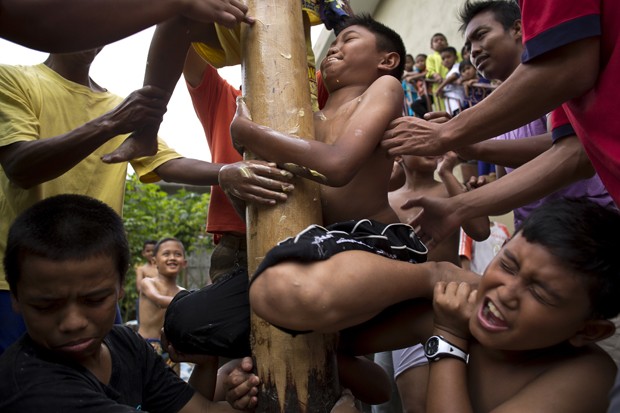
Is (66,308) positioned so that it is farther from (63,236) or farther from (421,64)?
(421,64)

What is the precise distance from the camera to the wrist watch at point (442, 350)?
1768mm

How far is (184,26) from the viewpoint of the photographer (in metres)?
2.48

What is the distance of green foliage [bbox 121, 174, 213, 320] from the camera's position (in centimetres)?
1093

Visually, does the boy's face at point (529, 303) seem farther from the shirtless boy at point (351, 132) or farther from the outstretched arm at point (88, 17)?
the outstretched arm at point (88, 17)

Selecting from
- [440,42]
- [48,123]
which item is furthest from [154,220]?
[48,123]

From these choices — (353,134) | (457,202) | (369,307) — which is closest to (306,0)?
(353,134)

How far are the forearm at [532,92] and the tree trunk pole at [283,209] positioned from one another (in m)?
0.57

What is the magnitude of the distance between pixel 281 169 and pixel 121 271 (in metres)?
0.67

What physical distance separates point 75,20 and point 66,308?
100cm

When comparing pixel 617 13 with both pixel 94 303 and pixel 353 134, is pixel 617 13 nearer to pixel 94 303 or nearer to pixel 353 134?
pixel 353 134

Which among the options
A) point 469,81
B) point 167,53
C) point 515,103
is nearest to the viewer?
point 515,103

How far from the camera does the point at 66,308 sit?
1783mm

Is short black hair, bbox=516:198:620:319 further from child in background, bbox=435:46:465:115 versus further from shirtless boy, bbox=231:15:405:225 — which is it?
child in background, bbox=435:46:465:115

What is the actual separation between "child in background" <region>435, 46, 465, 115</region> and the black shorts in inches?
239
